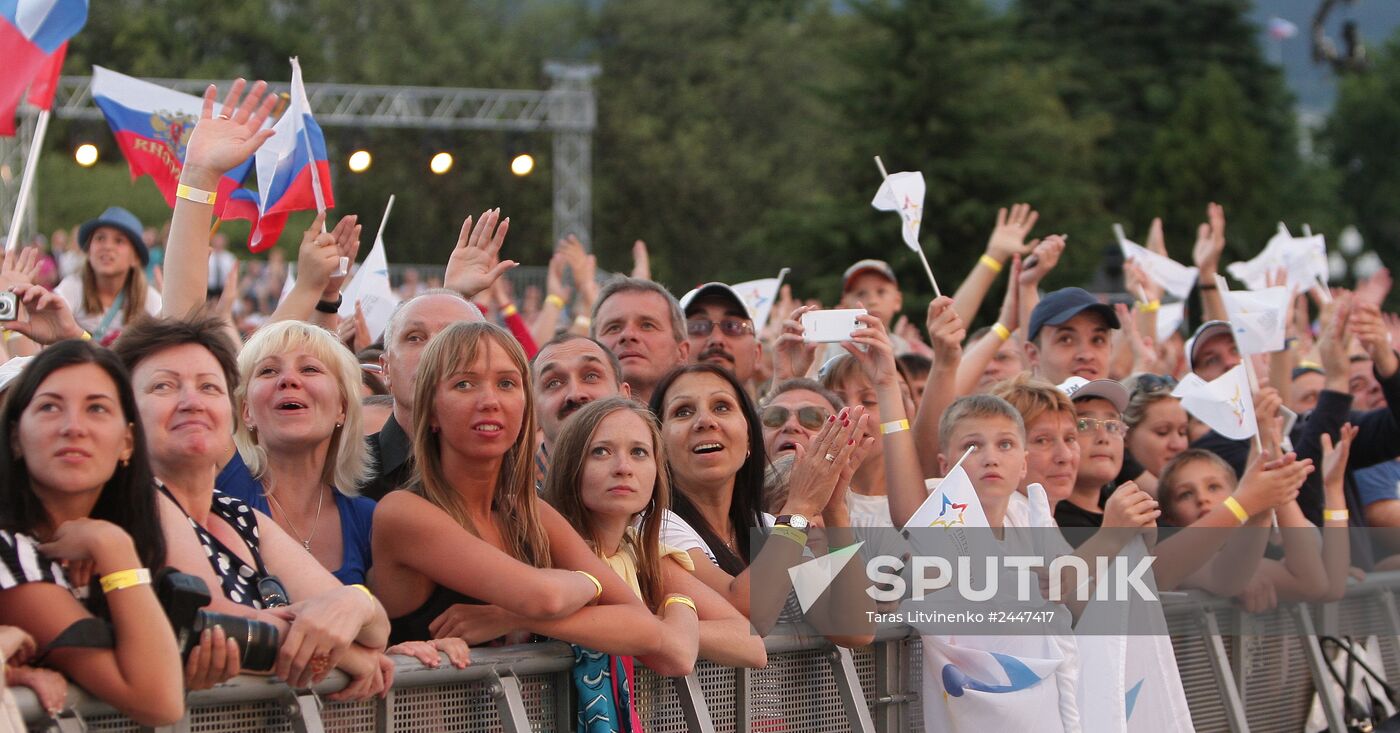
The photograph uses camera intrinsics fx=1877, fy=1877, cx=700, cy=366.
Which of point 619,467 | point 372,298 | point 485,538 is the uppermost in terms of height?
point 372,298

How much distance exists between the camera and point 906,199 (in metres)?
8.26

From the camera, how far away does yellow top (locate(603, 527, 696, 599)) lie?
4902mm

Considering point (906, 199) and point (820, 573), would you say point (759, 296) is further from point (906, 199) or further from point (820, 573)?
point (820, 573)

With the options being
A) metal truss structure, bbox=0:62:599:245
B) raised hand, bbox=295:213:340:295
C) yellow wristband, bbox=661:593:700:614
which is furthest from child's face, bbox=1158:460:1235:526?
metal truss structure, bbox=0:62:599:245

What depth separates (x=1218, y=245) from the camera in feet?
32.6

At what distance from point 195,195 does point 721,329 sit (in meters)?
2.61

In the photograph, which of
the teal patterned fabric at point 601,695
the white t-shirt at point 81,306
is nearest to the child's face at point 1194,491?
the teal patterned fabric at point 601,695

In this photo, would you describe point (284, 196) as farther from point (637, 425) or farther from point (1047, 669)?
point (1047, 669)

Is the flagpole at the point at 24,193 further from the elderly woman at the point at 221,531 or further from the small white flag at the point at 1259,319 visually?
the small white flag at the point at 1259,319

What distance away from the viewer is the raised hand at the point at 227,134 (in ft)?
17.6

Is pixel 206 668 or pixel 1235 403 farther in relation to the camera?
pixel 1235 403

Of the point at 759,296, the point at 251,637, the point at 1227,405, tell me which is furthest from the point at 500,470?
the point at 759,296

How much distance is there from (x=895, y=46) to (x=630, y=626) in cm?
3612

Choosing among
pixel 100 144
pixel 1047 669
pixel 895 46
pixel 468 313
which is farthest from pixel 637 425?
pixel 100 144
